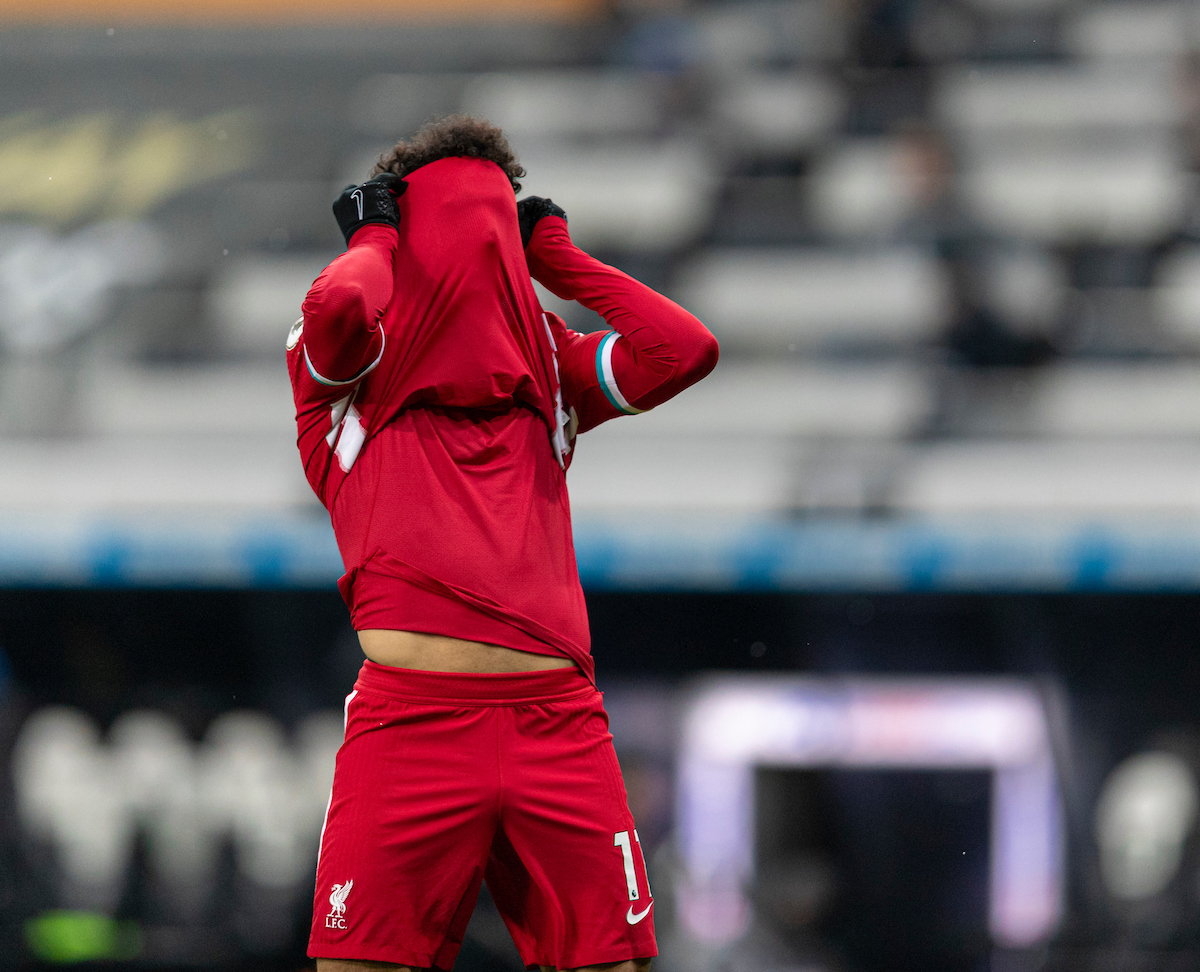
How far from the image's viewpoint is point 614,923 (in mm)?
1747

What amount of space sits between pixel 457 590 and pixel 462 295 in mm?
414

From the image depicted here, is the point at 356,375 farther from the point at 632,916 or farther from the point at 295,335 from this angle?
the point at 632,916

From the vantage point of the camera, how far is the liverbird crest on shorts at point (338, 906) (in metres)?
1.70

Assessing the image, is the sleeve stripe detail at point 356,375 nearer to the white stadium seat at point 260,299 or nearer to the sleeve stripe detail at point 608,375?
the sleeve stripe detail at point 608,375

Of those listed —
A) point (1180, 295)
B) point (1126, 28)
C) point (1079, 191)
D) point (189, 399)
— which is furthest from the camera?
point (1126, 28)

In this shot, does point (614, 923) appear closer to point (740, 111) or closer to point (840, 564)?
point (840, 564)

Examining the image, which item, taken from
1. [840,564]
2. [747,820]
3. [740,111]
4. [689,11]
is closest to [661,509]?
[840,564]

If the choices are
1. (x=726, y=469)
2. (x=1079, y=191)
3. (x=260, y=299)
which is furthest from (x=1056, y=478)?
(x=260, y=299)

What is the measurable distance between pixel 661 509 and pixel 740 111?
8.26 feet

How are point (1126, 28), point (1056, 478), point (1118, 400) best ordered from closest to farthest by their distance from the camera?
point (1056, 478) < point (1118, 400) < point (1126, 28)

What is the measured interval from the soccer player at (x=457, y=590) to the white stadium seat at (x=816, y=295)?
154 inches

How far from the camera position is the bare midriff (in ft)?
5.76

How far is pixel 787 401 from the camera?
5.56 metres

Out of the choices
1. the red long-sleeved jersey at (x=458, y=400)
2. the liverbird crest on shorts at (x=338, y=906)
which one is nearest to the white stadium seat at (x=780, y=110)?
the red long-sleeved jersey at (x=458, y=400)
